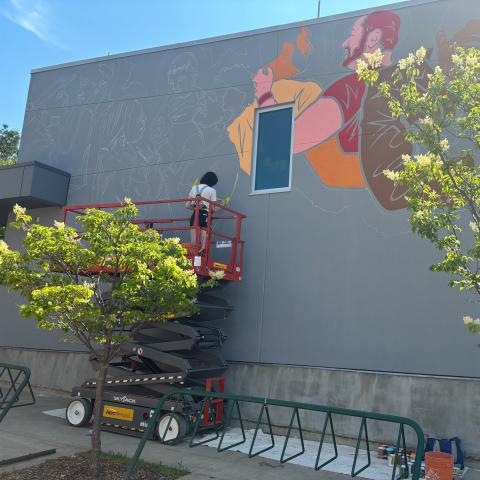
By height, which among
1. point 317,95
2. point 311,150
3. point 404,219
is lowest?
point 404,219

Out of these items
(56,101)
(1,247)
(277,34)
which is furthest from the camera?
(56,101)

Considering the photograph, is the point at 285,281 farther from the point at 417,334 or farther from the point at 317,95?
the point at 317,95

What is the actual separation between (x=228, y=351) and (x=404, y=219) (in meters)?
4.19

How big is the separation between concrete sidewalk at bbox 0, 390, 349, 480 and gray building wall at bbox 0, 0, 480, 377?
246cm

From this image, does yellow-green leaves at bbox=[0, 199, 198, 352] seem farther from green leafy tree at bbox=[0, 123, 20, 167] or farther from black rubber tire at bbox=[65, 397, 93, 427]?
green leafy tree at bbox=[0, 123, 20, 167]

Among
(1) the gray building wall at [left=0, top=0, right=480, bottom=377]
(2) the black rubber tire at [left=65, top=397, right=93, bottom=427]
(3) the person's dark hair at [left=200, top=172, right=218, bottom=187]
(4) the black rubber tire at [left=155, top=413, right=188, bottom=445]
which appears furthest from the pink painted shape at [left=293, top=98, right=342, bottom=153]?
(2) the black rubber tire at [left=65, top=397, right=93, bottom=427]

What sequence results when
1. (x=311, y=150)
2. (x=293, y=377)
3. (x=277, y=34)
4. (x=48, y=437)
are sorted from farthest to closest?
(x=277, y=34)
(x=311, y=150)
(x=293, y=377)
(x=48, y=437)

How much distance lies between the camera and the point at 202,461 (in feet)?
23.0

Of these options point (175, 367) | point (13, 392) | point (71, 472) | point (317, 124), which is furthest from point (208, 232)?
point (13, 392)

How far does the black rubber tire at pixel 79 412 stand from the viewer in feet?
28.8

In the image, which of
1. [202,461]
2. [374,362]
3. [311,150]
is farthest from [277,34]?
[202,461]


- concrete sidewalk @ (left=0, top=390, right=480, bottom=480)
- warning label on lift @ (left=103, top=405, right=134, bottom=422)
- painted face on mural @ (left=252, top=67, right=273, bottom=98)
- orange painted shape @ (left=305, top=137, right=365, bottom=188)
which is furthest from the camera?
painted face on mural @ (left=252, top=67, right=273, bottom=98)

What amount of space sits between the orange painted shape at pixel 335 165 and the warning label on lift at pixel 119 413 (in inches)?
213

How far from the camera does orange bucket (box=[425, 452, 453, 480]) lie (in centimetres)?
623
